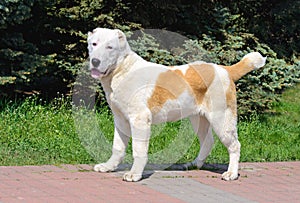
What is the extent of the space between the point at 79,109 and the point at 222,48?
9.88 ft

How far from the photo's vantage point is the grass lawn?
312 inches

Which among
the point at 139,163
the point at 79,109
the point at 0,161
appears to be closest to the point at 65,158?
the point at 0,161

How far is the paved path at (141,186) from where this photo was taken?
232 inches

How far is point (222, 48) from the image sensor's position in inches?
456

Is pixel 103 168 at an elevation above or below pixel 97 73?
below

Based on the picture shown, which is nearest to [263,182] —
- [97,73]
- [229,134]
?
[229,134]

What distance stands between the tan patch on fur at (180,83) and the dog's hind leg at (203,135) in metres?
0.52

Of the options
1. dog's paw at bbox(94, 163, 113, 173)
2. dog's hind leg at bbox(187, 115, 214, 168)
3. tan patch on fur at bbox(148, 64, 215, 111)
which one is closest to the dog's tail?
tan patch on fur at bbox(148, 64, 215, 111)

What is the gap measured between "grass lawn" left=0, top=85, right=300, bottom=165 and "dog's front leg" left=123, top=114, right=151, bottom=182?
1173 mm

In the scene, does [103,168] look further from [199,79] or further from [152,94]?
[199,79]

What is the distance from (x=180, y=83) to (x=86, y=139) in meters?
2.15

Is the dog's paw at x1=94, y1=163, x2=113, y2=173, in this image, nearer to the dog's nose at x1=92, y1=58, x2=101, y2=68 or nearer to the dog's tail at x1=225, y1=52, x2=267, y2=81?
the dog's nose at x1=92, y1=58, x2=101, y2=68

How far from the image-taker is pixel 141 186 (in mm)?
6461

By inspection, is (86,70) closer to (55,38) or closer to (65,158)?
(55,38)
